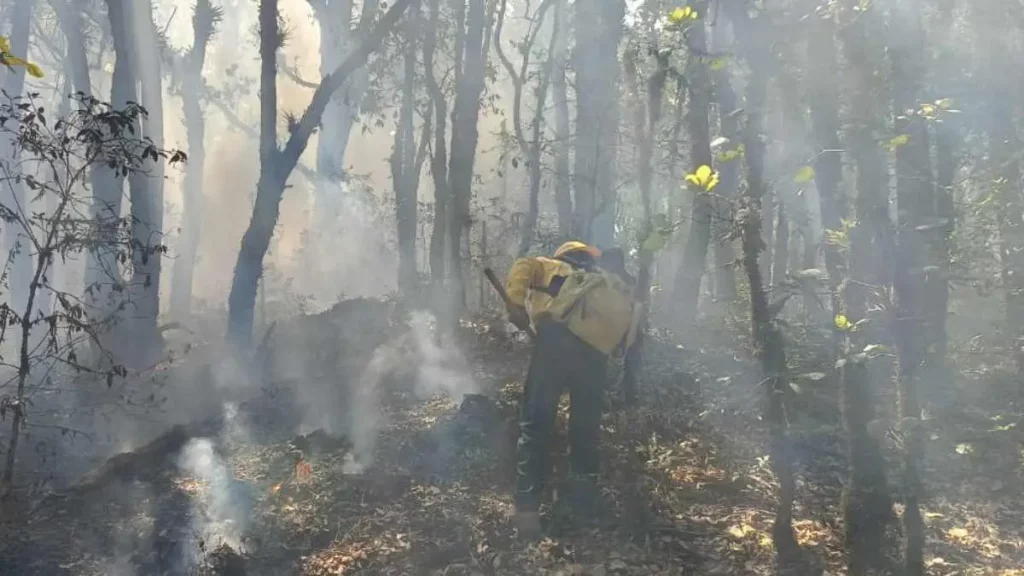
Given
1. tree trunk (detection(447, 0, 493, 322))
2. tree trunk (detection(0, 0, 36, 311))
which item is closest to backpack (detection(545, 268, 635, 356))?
tree trunk (detection(447, 0, 493, 322))

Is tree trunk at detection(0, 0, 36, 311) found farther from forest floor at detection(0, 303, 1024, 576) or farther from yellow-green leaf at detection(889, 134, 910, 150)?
yellow-green leaf at detection(889, 134, 910, 150)

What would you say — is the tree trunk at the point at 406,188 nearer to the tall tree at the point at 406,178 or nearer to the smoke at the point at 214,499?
the tall tree at the point at 406,178

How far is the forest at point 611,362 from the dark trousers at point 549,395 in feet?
0.73

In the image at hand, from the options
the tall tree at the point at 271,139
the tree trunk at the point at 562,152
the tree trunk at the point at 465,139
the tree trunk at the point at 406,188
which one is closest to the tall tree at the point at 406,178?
the tree trunk at the point at 406,188

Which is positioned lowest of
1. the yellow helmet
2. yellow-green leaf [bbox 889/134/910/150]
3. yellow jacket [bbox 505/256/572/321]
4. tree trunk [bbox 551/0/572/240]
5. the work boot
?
the work boot

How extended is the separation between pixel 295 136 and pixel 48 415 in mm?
4910

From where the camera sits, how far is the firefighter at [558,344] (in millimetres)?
5504

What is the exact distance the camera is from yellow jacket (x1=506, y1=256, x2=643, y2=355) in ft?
18.0

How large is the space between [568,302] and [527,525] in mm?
1665

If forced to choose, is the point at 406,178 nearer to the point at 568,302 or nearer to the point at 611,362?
the point at 611,362

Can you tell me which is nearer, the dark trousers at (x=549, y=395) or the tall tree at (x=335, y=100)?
the dark trousers at (x=549, y=395)

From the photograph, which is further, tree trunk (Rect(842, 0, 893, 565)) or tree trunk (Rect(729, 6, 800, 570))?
tree trunk (Rect(729, 6, 800, 570))

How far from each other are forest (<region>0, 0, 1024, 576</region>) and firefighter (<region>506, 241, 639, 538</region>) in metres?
0.24

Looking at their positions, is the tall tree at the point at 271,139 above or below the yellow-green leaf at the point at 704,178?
above
